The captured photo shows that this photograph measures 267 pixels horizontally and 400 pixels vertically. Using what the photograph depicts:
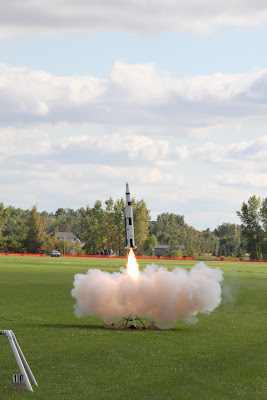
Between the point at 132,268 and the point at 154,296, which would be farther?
the point at 132,268

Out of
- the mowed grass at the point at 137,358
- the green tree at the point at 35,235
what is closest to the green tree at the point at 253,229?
the green tree at the point at 35,235

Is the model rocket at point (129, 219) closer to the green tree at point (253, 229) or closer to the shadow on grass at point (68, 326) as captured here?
the shadow on grass at point (68, 326)

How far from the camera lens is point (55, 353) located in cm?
2153

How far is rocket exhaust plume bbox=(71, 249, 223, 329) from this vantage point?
29719mm

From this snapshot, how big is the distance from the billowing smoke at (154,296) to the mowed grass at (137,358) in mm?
856

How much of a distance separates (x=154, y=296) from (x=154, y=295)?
5cm

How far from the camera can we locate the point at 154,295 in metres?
29.9

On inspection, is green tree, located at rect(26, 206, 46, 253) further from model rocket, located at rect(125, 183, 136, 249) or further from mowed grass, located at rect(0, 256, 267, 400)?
model rocket, located at rect(125, 183, 136, 249)

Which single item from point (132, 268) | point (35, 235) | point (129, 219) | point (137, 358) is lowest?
point (137, 358)

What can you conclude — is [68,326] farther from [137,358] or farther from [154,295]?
[137,358]

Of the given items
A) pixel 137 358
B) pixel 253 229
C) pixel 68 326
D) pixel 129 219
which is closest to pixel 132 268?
pixel 129 219

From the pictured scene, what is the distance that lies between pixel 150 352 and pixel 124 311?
8.19m

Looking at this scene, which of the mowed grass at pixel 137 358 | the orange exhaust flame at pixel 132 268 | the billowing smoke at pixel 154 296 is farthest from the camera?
the orange exhaust flame at pixel 132 268

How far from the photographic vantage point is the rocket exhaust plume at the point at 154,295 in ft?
97.5
